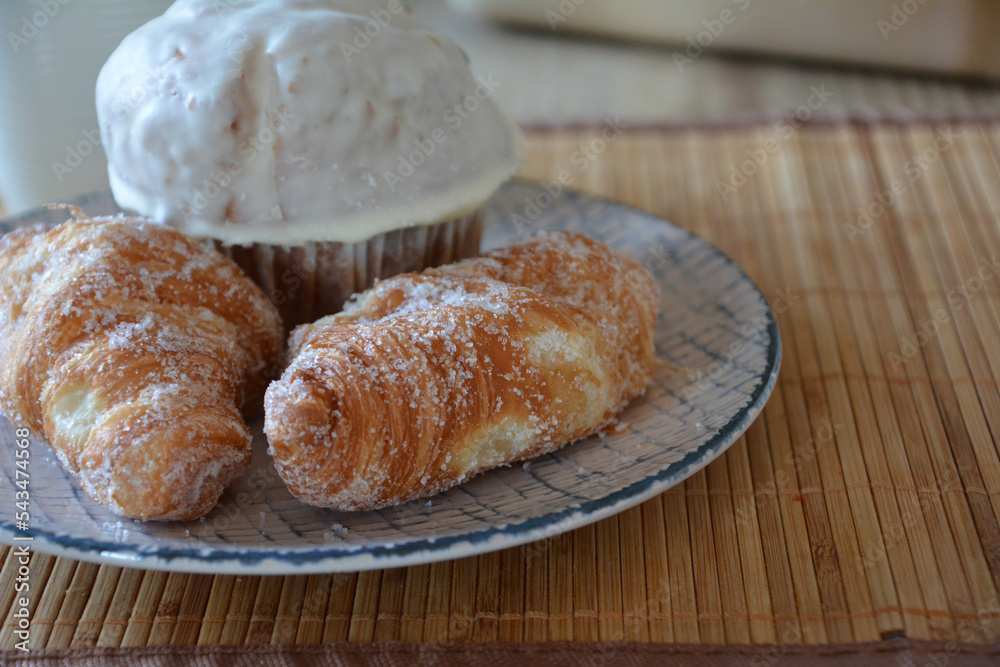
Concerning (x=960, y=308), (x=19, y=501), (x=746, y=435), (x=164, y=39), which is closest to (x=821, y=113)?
(x=960, y=308)

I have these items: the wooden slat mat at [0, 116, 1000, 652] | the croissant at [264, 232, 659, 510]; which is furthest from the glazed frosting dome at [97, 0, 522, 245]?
the wooden slat mat at [0, 116, 1000, 652]

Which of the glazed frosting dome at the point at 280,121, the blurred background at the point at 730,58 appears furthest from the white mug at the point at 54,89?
the glazed frosting dome at the point at 280,121

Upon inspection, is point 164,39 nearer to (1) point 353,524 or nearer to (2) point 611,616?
(1) point 353,524

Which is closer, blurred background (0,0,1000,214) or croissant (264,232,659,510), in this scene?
croissant (264,232,659,510)

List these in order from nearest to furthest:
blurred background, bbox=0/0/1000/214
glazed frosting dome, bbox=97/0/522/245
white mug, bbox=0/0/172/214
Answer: glazed frosting dome, bbox=97/0/522/245, white mug, bbox=0/0/172/214, blurred background, bbox=0/0/1000/214

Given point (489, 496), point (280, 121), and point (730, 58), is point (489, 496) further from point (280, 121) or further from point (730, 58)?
point (730, 58)

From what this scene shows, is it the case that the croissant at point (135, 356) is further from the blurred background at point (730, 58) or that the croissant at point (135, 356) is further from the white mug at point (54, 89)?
the blurred background at point (730, 58)

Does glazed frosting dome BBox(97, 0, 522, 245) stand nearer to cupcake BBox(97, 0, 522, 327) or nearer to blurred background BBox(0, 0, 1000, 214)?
cupcake BBox(97, 0, 522, 327)
